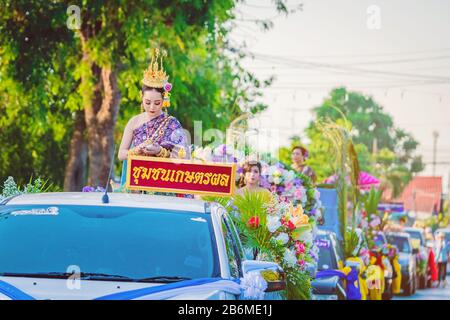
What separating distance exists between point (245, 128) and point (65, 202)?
8.57m

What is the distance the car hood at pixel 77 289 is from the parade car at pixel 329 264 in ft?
28.3

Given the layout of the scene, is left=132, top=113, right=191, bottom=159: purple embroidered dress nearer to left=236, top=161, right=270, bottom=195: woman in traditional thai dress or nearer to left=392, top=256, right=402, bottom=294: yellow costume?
left=236, top=161, right=270, bottom=195: woman in traditional thai dress

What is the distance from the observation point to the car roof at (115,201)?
7.16 meters

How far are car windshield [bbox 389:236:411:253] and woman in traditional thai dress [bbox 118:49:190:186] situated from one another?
1957 cm

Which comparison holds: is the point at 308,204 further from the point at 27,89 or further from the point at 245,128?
the point at 27,89

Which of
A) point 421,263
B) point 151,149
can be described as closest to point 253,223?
point 151,149

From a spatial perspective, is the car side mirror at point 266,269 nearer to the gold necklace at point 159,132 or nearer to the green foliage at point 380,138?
the gold necklace at point 159,132

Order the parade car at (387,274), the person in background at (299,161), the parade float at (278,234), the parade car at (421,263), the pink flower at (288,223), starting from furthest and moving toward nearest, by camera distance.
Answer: the parade car at (421,263)
the parade car at (387,274)
the person in background at (299,161)
the pink flower at (288,223)
the parade float at (278,234)

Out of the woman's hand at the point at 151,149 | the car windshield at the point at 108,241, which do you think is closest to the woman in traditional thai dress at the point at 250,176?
the woman's hand at the point at 151,149

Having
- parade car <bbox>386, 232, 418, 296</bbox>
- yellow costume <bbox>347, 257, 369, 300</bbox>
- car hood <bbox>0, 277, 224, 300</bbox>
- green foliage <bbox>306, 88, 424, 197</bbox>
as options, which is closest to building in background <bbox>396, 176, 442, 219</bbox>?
green foliage <bbox>306, 88, 424, 197</bbox>

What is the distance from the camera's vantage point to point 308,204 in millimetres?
15469
